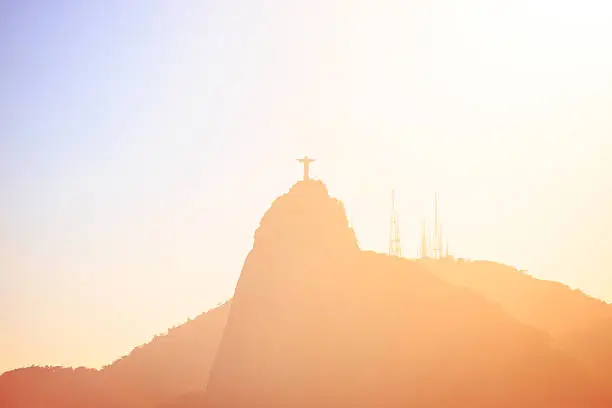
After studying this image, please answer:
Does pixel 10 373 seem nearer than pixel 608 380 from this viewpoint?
No

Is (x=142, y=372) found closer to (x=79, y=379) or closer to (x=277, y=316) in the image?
(x=79, y=379)

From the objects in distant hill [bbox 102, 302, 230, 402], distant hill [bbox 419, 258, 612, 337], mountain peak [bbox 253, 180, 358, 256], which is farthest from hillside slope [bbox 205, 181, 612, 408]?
distant hill [bbox 102, 302, 230, 402]

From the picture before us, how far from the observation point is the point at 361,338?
3684 inches

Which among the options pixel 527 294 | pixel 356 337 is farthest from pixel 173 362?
pixel 356 337

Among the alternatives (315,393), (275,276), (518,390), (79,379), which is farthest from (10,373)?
(518,390)

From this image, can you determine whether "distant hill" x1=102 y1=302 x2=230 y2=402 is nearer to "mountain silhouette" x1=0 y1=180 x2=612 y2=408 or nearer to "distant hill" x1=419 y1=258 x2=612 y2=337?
"mountain silhouette" x1=0 y1=180 x2=612 y2=408

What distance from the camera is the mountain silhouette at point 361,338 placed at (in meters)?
89.7

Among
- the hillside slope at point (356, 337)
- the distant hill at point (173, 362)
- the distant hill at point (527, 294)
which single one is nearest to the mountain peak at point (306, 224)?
the hillside slope at point (356, 337)

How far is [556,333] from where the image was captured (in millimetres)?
133250

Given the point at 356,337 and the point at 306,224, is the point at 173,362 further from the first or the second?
the point at 356,337

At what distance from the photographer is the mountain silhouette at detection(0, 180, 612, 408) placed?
8969cm

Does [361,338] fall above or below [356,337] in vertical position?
below

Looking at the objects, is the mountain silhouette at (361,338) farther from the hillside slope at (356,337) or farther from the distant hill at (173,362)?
the distant hill at (173,362)

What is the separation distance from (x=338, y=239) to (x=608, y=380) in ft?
114
